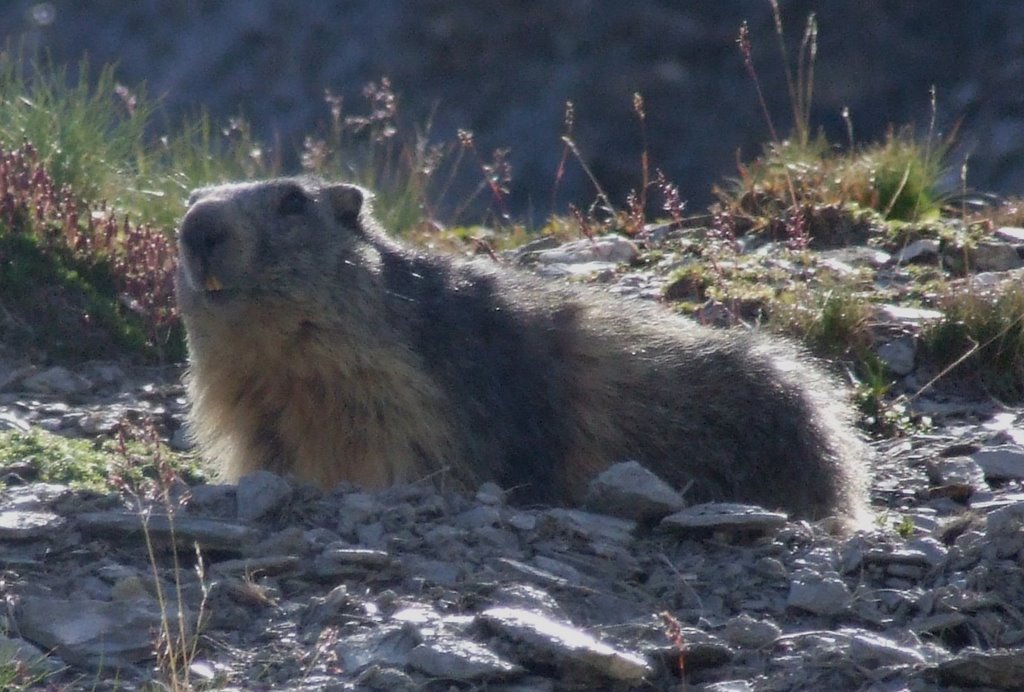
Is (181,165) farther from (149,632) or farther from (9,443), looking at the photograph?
(149,632)

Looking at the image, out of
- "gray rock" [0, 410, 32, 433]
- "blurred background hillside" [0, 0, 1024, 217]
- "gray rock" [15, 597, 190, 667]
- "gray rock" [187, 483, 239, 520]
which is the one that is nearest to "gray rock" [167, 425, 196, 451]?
"gray rock" [0, 410, 32, 433]

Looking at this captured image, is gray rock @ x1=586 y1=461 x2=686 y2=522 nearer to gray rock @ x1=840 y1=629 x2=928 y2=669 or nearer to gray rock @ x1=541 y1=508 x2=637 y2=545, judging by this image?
gray rock @ x1=541 y1=508 x2=637 y2=545

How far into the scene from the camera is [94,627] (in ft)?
13.2

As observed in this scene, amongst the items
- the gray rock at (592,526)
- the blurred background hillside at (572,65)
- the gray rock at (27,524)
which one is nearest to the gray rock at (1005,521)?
the gray rock at (592,526)

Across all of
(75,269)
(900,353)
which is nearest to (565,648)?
(900,353)

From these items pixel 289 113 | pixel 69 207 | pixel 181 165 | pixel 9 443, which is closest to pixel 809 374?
pixel 9 443

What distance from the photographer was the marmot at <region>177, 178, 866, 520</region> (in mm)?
5922

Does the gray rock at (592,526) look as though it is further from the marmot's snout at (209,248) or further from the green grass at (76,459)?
the marmot's snout at (209,248)

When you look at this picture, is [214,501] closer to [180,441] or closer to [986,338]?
[180,441]

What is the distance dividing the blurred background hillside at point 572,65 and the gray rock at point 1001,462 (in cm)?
1287

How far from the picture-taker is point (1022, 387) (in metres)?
7.58

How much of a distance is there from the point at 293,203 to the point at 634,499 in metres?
1.89

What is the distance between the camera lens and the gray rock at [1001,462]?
6.47 metres

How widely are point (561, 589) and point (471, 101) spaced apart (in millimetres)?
18167
